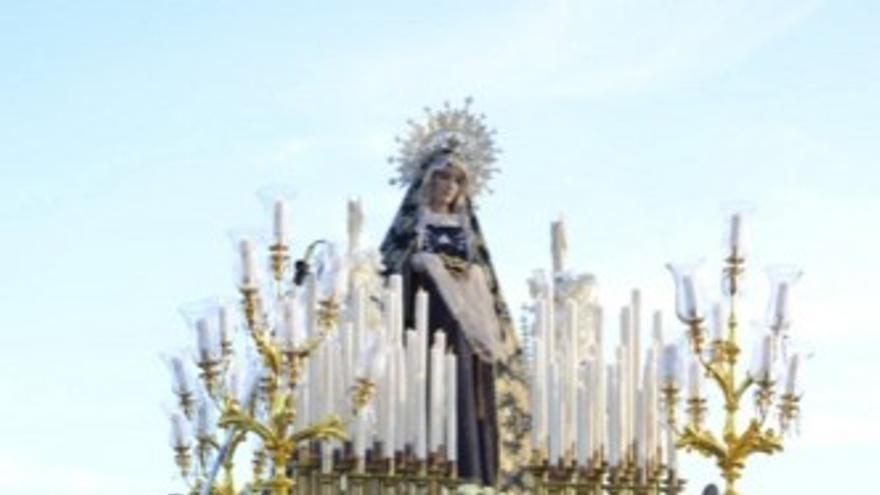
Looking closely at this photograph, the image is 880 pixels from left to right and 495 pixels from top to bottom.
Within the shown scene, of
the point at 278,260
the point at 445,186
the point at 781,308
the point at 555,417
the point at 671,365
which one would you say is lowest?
the point at 555,417

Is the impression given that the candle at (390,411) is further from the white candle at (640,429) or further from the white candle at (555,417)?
the white candle at (640,429)

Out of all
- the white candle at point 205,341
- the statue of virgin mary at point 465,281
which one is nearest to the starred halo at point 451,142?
the statue of virgin mary at point 465,281

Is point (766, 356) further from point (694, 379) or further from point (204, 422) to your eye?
point (204, 422)

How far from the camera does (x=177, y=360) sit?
1575 cm

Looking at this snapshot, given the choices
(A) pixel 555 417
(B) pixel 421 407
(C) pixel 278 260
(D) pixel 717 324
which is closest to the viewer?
(C) pixel 278 260

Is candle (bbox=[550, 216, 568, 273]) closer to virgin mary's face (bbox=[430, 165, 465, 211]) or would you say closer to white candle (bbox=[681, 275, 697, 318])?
virgin mary's face (bbox=[430, 165, 465, 211])

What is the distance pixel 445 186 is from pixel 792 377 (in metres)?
6.25

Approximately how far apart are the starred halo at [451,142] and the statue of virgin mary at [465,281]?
0.01m

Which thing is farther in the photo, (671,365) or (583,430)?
(583,430)

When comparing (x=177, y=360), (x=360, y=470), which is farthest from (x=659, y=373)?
(x=177, y=360)

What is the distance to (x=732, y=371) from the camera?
13.9 metres

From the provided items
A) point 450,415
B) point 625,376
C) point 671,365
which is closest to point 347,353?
point 450,415

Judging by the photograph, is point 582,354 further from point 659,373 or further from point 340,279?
point 340,279

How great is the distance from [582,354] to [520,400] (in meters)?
2.47
